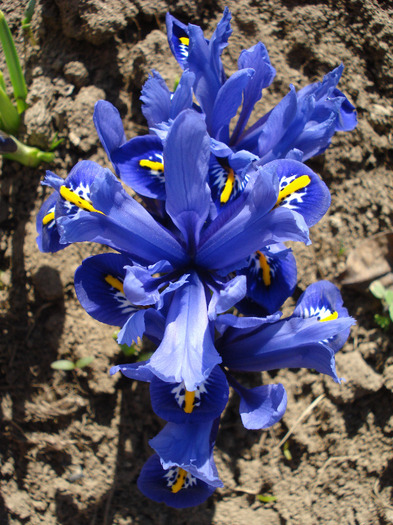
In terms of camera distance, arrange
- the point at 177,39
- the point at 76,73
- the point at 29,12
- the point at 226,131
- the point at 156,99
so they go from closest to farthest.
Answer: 1. the point at 156,99
2. the point at 226,131
3. the point at 177,39
4. the point at 29,12
5. the point at 76,73

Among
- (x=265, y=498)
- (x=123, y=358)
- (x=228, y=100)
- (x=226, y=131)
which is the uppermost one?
(x=228, y=100)

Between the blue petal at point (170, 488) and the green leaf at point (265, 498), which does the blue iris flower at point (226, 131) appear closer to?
the blue petal at point (170, 488)

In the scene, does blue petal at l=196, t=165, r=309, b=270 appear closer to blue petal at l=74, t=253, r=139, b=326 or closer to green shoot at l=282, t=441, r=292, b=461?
blue petal at l=74, t=253, r=139, b=326

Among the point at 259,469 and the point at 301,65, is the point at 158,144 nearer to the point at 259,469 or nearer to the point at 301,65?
the point at 301,65

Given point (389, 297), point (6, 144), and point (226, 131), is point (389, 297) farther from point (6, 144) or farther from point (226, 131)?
point (6, 144)

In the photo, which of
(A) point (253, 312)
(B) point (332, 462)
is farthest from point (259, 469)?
(A) point (253, 312)

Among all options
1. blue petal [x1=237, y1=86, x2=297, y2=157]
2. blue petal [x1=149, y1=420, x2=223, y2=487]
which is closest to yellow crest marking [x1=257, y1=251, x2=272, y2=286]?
blue petal [x1=237, y1=86, x2=297, y2=157]

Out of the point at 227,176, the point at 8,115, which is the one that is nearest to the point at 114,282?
the point at 227,176
